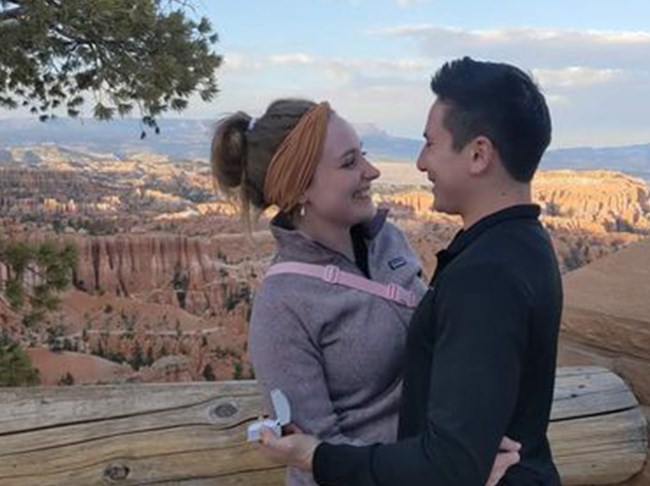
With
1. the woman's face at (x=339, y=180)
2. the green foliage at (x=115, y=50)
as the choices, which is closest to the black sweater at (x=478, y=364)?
the woman's face at (x=339, y=180)

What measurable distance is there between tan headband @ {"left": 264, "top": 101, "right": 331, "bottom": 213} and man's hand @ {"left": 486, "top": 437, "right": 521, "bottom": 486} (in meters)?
0.48

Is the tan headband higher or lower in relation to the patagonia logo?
higher

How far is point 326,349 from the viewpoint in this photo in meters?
1.27

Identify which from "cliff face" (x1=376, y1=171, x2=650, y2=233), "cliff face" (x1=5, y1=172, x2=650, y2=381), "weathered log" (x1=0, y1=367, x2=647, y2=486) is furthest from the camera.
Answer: "cliff face" (x1=376, y1=171, x2=650, y2=233)

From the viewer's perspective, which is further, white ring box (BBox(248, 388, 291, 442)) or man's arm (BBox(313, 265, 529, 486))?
white ring box (BBox(248, 388, 291, 442))

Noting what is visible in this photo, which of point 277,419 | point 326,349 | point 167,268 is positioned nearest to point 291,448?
point 277,419

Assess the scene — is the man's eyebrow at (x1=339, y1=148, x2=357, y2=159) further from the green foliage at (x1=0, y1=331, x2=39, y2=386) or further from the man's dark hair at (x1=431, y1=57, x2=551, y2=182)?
the green foliage at (x1=0, y1=331, x2=39, y2=386)

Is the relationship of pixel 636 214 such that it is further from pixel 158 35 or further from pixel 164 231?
pixel 158 35

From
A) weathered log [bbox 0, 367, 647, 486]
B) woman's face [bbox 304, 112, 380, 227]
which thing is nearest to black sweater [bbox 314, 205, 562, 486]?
woman's face [bbox 304, 112, 380, 227]

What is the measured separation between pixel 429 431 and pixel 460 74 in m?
0.41

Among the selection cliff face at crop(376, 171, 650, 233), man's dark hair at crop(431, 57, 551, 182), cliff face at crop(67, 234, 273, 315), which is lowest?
cliff face at crop(67, 234, 273, 315)

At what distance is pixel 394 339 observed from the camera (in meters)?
1.30

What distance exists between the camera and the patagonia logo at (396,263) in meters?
1.40

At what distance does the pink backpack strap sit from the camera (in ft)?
4.25
